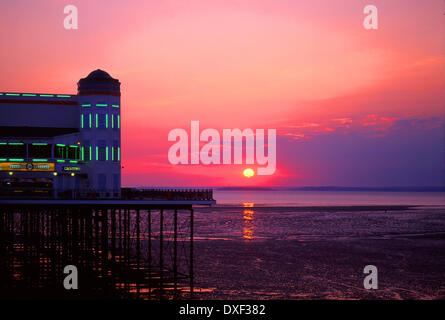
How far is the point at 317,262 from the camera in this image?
5641 cm

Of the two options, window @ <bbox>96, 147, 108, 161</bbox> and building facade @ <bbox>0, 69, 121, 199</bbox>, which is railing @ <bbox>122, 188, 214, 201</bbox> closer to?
building facade @ <bbox>0, 69, 121, 199</bbox>

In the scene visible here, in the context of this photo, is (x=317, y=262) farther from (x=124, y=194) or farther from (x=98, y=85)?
(x=98, y=85)

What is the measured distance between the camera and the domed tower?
47.2 metres

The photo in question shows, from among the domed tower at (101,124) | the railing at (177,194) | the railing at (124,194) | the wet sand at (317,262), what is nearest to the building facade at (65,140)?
the domed tower at (101,124)

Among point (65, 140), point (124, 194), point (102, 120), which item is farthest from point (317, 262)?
point (65, 140)

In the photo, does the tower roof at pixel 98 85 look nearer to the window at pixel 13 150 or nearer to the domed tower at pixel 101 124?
the domed tower at pixel 101 124

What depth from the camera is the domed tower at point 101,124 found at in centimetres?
4719

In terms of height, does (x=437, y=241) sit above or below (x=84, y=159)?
below

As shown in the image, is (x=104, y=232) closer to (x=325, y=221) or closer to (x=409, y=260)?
(x=409, y=260)

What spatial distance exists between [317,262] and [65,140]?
27644mm
